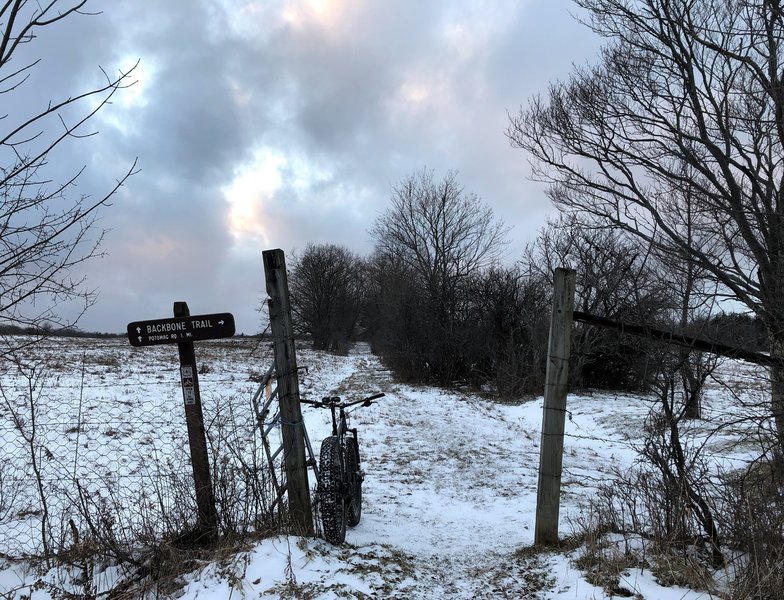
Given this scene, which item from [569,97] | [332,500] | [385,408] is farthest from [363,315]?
[332,500]

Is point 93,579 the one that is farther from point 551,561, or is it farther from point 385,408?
point 385,408

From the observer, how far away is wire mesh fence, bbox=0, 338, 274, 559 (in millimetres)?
3828

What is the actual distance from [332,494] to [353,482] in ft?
2.13

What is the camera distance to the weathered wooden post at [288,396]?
4.11m

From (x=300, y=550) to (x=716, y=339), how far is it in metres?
3.58

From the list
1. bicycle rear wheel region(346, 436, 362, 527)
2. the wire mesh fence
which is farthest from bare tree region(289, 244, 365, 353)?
bicycle rear wheel region(346, 436, 362, 527)

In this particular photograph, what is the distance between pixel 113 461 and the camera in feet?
21.4

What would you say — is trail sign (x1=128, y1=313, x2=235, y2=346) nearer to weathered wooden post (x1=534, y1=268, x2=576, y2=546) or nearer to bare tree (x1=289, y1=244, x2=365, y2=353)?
weathered wooden post (x1=534, y1=268, x2=576, y2=546)

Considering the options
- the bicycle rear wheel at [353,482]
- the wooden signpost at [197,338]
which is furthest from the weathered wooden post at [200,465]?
the bicycle rear wheel at [353,482]

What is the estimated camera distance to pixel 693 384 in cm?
376

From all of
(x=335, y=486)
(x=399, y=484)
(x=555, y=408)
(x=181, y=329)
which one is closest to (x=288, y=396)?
(x=335, y=486)

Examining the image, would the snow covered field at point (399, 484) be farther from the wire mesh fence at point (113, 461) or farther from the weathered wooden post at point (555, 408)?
the weathered wooden post at point (555, 408)

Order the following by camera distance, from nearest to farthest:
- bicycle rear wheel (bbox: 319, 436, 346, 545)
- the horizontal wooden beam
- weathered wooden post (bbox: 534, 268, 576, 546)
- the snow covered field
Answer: the snow covered field < the horizontal wooden beam < bicycle rear wheel (bbox: 319, 436, 346, 545) < weathered wooden post (bbox: 534, 268, 576, 546)

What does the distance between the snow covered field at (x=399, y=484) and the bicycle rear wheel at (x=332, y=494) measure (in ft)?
0.41
